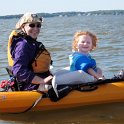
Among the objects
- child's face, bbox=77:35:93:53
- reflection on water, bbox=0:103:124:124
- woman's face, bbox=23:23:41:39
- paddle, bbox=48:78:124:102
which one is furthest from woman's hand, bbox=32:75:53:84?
child's face, bbox=77:35:93:53

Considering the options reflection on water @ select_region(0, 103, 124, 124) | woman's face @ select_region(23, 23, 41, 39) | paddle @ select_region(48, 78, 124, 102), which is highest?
woman's face @ select_region(23, 23, 41, 39)

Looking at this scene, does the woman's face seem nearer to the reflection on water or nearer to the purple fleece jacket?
the purple fleece jacket

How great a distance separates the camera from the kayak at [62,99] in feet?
20.9

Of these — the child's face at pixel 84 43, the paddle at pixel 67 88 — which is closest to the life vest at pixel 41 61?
the paddle at pixel 67 88

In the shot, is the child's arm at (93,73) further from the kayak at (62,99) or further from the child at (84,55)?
the kayak at (62,99)

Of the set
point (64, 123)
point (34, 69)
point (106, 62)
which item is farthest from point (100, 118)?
point (106, 62)

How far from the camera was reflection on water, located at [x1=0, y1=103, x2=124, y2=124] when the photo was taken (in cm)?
626

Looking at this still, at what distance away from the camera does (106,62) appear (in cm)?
1086

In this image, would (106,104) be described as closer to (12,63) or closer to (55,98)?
(55,98)

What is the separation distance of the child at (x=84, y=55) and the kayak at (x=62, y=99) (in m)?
0.29

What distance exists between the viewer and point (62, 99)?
21.4 feet

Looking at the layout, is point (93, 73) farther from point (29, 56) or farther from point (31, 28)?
point (31, 28)

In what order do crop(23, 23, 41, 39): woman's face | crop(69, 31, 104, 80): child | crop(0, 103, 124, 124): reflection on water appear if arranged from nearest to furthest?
crop(0, 103, 124, 124): reflection on water
crop(23, 23, 41, 39): woman's face
crop(69, 31, 104, 80): child

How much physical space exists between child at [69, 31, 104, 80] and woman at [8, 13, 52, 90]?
399 millimetres
